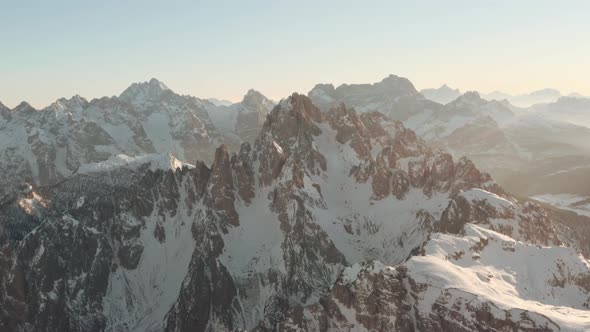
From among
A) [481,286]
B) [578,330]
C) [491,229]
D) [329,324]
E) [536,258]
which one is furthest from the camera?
[491,229]

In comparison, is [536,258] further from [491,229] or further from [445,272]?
[445,272]

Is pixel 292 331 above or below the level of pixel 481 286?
below

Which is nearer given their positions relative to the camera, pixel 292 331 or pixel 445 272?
pixel 445 272

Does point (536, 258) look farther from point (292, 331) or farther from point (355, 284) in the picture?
point (292, 331)

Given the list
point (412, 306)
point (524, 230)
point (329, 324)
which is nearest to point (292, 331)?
point (329, 324)

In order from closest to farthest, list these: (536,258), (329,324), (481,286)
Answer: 1. (481,286)
2. (329,324)
3. (536,258)

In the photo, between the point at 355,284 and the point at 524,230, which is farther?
the point at 524,230

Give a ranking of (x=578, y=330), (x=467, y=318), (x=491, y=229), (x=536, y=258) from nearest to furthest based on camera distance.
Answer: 1. (x=578, y=330)
2. (x=467, y=318)
3. (x=536, y=258)
4. (x=491, y=229)

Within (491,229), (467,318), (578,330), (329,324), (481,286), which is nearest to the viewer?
(578,330)

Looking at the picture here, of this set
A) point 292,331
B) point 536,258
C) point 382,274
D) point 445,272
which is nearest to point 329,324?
point 292,331
